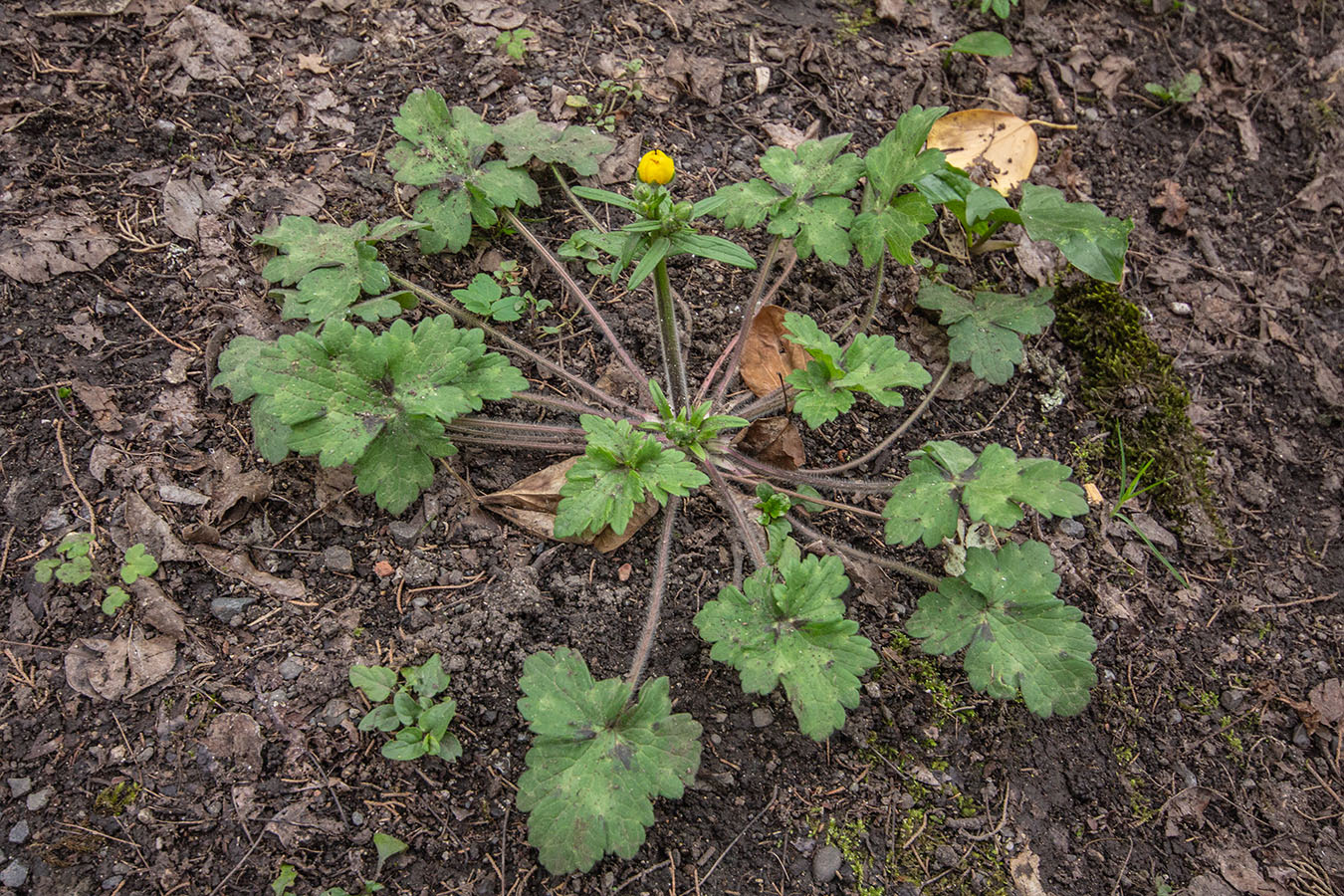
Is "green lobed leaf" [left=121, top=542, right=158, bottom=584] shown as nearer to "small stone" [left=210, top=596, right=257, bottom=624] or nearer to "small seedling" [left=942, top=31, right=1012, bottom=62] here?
"small stone" [left=210, top=596, right=257, bottom=624]

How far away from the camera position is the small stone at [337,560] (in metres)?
2.87

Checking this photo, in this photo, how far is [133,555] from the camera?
268 centimetres

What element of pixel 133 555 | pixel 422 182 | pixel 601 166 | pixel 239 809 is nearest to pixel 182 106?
pixel 422 182

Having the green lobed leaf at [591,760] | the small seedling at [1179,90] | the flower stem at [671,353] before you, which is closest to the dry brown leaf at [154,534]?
the green lobed leaf at [591,760]

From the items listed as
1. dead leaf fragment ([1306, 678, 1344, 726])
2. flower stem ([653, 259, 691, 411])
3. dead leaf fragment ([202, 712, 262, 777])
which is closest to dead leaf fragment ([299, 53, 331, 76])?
flower stem ([653, 259, 691, 411])

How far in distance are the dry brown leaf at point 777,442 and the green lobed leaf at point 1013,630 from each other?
29.2 inches

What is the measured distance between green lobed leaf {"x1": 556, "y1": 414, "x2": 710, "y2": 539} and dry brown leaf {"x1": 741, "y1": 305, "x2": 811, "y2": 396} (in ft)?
2.86

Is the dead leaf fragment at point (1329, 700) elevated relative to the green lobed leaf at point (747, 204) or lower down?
lower down

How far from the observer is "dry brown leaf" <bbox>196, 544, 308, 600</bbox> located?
109 inches

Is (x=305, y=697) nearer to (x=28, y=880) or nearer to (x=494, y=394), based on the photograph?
(x=28, y=880)

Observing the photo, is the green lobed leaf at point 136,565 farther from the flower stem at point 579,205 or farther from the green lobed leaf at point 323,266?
the flower stem at point 579,205

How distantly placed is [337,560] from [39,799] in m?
1.04

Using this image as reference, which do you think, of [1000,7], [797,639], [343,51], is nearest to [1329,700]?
[797,639]

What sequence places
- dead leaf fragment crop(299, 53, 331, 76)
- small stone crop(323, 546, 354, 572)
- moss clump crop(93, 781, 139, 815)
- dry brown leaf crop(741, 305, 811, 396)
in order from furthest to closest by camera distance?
dead leaf fragment crop(299, 53, 331, 76)
dry brown leaf crop(741, 305, 811, 396)
small stone crop(323, 546, 354, 572)
moss clump crop(93, 781, 139, 815)
